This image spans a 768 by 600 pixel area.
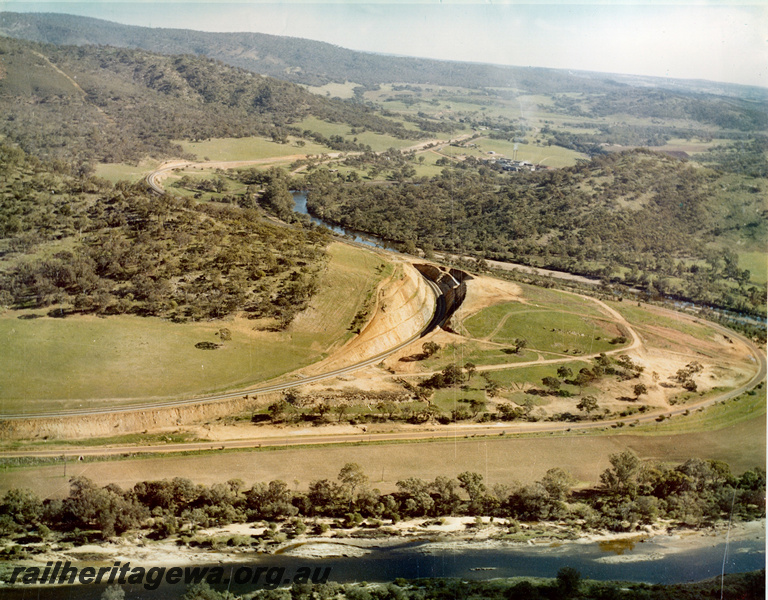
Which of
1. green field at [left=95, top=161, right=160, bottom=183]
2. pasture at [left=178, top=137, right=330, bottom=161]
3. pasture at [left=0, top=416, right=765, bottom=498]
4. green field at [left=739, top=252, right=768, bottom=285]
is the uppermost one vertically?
pasture at [left=178, top=137, right=330, bottom=161]

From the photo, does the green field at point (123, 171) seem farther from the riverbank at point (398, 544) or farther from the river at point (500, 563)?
the river at point (500, 563)

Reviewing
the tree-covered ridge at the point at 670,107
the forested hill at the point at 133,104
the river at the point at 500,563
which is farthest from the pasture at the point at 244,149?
the river at the point at 500,563

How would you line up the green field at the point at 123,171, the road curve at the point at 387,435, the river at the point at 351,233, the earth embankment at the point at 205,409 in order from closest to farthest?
the road curve at the point at 387,435 → the earth embankment at the point at 205,409 → the river at the point at 351,233 → the green field at the point at 123,171

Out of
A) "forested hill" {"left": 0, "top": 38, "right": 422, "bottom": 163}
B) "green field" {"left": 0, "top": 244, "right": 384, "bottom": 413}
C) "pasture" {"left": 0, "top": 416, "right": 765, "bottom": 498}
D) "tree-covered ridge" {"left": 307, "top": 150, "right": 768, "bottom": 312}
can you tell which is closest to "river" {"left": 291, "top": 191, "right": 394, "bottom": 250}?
"tree-covered ridge" {"left": 307, "top": 150, "right": 768, "bottom": 312}

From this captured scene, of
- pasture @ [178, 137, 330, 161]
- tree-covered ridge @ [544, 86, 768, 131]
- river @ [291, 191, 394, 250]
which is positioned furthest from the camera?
pasture @ [178, 137, 330, 161]

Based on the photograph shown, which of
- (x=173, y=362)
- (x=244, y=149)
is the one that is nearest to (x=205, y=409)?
(x=173, y=362)

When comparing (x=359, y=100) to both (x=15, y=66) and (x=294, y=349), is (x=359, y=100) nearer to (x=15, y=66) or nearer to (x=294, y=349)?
(x=15, y=66)

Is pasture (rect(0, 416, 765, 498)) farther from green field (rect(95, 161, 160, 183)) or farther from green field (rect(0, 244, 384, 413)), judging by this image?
green field (rect(95, 161, 160, 183))

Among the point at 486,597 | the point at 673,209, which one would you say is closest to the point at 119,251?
the point at 486,597
